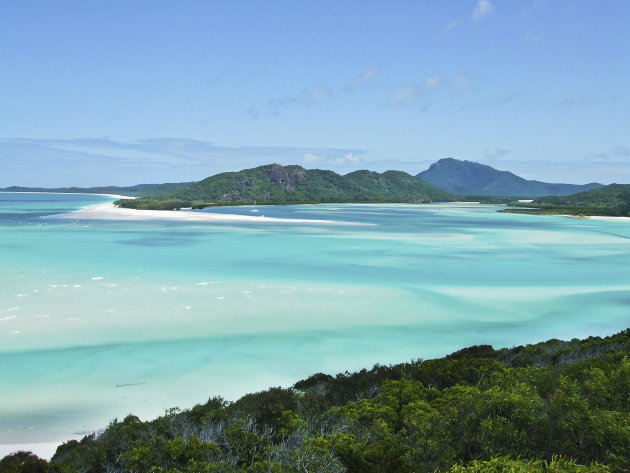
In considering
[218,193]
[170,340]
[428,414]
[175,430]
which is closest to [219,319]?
[170,340]

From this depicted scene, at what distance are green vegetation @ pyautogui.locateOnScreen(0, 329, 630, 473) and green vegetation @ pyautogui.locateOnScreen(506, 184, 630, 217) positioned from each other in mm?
113658

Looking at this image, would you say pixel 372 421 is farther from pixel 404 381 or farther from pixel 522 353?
pixel 522 353

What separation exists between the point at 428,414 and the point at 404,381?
2.34 m

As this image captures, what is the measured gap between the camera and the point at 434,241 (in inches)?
1850

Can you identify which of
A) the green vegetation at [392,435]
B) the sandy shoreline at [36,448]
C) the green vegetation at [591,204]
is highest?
the green vegetation at [591,204]

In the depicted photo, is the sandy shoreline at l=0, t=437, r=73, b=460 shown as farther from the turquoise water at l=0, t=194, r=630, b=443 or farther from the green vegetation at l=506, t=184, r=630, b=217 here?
the green vegetation at l=506, t=184, r=630, b=217

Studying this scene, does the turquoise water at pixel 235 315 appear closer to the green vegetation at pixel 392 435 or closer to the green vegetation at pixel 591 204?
the green vegetation at pixel 392 435

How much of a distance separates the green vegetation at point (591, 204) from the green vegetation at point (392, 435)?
114 metres

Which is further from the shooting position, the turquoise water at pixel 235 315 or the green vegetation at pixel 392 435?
the turquoise water at pixel 235 315

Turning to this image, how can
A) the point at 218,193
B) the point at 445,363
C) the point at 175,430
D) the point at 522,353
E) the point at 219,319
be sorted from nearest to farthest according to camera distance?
the point at 175,430, the point at 445,363, the point at 522,353, the point at 219,319, the point at 218,193

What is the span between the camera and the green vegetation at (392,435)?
248 inches

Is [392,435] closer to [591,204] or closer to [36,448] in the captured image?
[36,448]

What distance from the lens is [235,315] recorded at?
Result: 59.5ft

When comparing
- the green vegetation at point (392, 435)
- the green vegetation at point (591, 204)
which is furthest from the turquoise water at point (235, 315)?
the green vegetation at point (591, 204)
